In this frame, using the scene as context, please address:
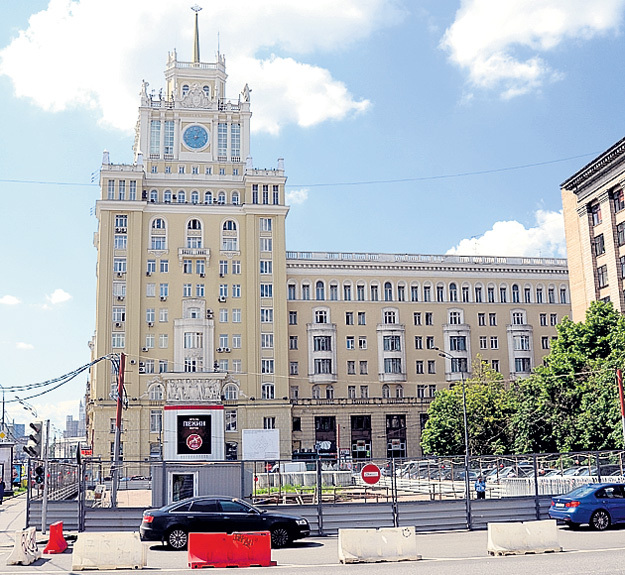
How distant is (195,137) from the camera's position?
85.7 meters

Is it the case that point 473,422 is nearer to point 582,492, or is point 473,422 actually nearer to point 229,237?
point 229,237

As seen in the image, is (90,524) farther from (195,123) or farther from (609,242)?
(195,123)

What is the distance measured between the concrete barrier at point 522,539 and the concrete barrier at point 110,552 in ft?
28.1

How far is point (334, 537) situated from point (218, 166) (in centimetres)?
6631

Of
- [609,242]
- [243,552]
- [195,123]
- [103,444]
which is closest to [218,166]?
[195,123]

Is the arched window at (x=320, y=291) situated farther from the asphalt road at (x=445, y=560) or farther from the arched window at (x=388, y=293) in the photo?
the asphalt road at (x=445, y=560)

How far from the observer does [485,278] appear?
3497 inches

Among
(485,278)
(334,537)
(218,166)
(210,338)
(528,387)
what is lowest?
(334,537)

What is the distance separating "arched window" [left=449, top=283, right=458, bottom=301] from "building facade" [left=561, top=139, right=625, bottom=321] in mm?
24146

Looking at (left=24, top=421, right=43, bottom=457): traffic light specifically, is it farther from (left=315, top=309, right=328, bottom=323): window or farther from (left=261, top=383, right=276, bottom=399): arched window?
(left=315, top=309, right=328, bottom=323): window

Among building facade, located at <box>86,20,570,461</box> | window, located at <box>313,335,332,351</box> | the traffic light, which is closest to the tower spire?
building facade, located at <box>86,20,570,461</box>

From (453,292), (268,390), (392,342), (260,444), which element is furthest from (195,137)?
(260,444)

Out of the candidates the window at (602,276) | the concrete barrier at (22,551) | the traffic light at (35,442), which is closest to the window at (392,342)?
the window at (602,276)

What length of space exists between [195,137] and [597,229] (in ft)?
150
